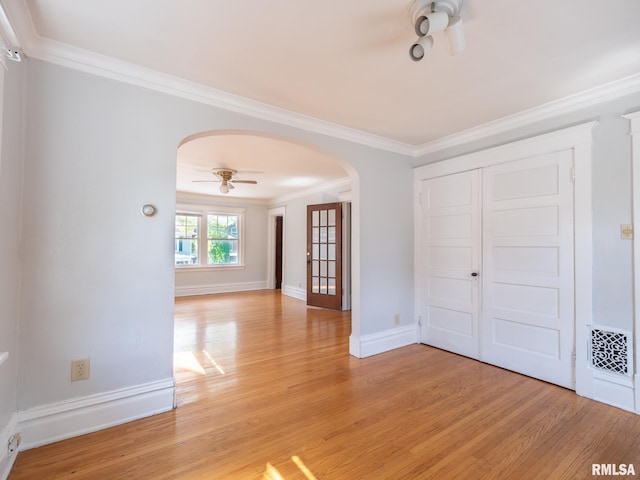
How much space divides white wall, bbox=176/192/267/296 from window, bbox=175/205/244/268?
0.13 meters

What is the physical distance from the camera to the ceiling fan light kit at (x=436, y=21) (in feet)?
4.73

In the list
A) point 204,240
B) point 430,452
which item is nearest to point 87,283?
point 430,452

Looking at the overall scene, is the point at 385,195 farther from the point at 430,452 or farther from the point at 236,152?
the point at 430,452

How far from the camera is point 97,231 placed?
1.96 m

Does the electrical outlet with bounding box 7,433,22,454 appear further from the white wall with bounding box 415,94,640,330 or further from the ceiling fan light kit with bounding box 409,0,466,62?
the white wall with bounding box 415,94,640,330

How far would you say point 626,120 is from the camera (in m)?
2.21

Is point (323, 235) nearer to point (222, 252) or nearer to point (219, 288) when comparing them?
point (222, 252)

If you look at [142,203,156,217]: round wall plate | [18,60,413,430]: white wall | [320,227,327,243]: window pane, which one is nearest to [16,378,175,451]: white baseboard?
[18,60,413,430]: white wall

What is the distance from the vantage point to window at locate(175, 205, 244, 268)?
7062 millimetres

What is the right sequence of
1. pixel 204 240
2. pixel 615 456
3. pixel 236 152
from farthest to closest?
pixel 204 240, pixel 236 152, pixel 615 456

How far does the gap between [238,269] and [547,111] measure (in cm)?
685

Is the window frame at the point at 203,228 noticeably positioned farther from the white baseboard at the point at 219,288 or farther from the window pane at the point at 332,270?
the window pane at the point at 332,270

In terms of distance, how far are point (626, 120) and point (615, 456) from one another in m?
2.28

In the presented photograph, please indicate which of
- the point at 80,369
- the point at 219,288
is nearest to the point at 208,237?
the point at 219,288
